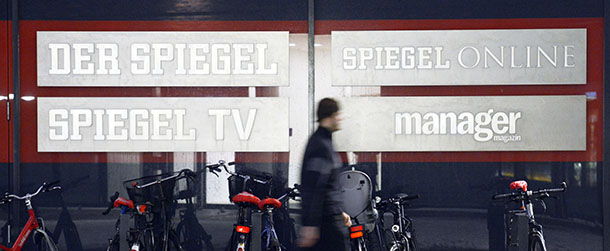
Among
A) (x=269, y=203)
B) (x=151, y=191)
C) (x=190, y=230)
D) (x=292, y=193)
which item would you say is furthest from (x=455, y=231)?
(x=151, y=191)

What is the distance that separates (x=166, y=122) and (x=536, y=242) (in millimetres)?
4255

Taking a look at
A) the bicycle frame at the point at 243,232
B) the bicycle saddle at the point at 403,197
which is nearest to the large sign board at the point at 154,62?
the bicycle frame at the point at 243,232

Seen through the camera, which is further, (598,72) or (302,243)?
(598,72)

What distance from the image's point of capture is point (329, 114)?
18.1 feet

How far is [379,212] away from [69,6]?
169 inches

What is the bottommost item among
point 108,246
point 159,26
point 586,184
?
point 108,246

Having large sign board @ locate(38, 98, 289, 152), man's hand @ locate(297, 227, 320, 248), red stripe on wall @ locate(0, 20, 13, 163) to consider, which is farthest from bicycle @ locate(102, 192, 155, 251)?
man's hand @ locate(297, 227, 320, 248)

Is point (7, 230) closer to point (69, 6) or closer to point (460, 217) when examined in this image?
point (69, 6)

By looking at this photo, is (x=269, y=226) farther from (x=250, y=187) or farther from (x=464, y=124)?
(x=464, y=124)

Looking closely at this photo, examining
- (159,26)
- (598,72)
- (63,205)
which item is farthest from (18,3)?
(598,72)

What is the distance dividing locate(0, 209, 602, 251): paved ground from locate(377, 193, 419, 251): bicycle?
31cm

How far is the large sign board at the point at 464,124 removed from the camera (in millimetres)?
7598

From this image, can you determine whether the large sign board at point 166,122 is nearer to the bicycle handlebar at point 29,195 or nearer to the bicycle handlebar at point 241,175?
the bicycle handlebar at point 241,175

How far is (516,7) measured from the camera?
7656 mm
